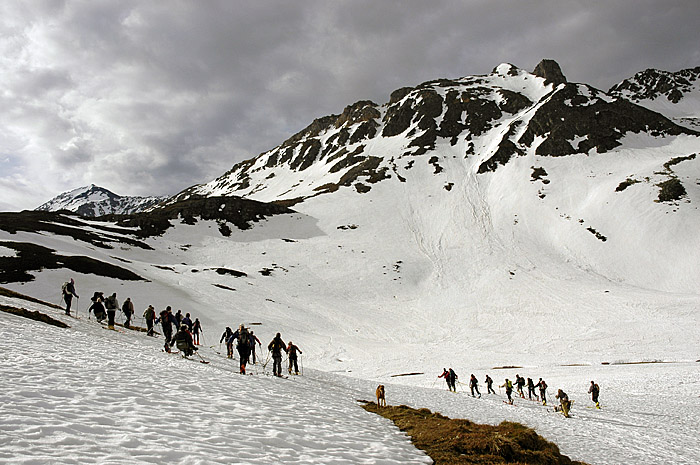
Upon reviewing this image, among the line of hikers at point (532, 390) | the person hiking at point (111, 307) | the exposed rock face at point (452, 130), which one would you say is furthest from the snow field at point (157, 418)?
the exposed rock face at point (452, 130)

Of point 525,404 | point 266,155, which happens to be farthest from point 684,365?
point 266,155

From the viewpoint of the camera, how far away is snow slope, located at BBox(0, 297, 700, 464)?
18.4 feet

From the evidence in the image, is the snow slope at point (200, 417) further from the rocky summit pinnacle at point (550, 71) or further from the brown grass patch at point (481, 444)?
the rocky summit pinnacle at point (550, 71)

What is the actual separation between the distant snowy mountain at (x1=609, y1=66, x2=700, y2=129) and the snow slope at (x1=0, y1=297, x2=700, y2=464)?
20062 centimetres

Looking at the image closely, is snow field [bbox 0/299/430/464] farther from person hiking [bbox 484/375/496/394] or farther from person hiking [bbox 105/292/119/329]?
person hiking [bbox 484/375/496/394]

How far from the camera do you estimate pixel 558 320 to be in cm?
4281

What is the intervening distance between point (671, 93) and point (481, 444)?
24481cm

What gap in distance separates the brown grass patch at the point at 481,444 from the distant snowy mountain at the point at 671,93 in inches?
8169

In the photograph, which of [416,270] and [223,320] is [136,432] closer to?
[223,320]

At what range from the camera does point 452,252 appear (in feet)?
234

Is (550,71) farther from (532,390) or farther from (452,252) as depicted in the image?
(532,390)

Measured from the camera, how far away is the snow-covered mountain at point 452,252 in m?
35.7

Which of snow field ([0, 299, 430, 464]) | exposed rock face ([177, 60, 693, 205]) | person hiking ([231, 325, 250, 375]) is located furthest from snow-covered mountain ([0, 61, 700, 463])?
person hiking ([231, 325, 250, 375])

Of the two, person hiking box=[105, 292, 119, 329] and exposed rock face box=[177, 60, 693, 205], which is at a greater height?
exposed rock face box=[177, 60, 693, 205]
